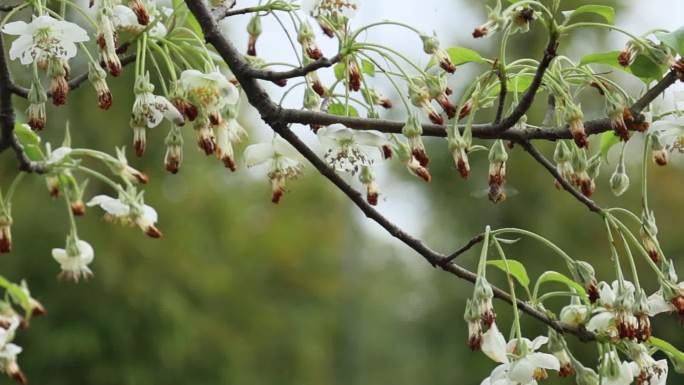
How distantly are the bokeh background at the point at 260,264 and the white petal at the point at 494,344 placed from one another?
5.32 metres

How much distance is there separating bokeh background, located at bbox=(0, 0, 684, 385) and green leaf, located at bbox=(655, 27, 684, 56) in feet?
17.8

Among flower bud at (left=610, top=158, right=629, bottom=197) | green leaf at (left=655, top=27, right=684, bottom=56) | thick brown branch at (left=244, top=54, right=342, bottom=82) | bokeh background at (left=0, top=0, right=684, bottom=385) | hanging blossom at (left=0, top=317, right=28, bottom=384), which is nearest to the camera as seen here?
green leaf at (left=655, top=27, right=684, bottom=56)

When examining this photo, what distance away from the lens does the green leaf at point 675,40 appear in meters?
1.16

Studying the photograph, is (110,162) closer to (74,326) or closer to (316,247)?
(74,326)

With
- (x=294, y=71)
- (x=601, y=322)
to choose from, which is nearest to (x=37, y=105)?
(x=294, y=71)

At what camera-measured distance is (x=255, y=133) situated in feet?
31.7

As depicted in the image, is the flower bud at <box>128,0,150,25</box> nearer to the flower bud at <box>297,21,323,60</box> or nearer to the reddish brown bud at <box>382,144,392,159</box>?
the flower bud at <box>297,21,323,60</box>

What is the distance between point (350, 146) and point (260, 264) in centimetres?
862

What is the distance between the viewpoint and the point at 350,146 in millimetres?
1388

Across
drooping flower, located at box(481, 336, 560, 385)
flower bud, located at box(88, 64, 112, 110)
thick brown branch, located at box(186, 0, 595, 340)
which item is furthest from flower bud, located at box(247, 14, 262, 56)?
drooping flower, located at box(481, 336, 560, 385)

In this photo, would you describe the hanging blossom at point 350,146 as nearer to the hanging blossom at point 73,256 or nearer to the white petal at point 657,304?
the white petal at point 657,304

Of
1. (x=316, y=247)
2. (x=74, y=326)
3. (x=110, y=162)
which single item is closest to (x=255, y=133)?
(x=316, y=247)

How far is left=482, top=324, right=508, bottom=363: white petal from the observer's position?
1267 millimetres

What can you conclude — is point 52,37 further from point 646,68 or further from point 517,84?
point 646,68
